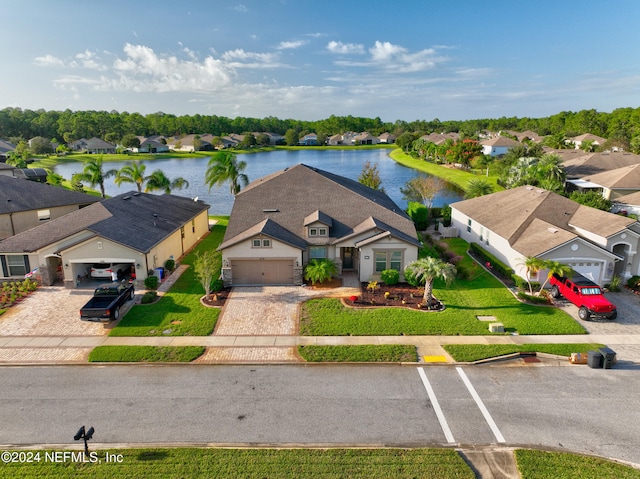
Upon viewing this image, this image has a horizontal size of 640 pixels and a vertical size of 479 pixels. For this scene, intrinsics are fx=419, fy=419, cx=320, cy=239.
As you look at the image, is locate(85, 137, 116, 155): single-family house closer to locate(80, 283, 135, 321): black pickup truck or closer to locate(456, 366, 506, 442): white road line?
locate(80, 283, 135, 321): black pickup truck

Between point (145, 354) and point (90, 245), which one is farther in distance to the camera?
point (90, 245)

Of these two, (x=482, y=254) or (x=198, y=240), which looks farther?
(x=198, y=240)

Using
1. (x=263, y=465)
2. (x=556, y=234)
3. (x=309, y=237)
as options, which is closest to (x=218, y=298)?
(x=309, y=237)

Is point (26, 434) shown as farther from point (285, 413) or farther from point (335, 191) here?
point (335, 191)

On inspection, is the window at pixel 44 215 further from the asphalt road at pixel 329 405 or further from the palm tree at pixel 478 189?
the palm tree at pixel 478 189

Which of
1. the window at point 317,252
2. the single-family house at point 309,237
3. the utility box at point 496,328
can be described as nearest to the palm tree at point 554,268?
the utility box at point 496,328

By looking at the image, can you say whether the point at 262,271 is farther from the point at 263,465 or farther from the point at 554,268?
the point at 554,268

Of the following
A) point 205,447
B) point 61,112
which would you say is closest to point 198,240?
point 205,447
